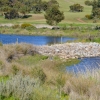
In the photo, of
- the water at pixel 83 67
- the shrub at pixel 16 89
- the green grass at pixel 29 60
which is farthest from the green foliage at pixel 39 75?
the green grass at pixel 29 60

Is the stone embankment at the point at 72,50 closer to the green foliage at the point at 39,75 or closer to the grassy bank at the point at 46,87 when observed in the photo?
the grassy bank at the point at 46,87

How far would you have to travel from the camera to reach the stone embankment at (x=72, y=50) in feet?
120

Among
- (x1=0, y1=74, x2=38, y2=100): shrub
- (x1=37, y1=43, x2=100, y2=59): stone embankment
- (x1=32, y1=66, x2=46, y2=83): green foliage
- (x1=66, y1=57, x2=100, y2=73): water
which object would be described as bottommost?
(x1=37, y1=43, x2=100, y2=59): stone embankment

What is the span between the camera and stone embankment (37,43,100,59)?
1435 inches

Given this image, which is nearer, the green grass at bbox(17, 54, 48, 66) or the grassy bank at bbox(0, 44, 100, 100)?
the grassy bank at bbox(0, 44, 100, 100)

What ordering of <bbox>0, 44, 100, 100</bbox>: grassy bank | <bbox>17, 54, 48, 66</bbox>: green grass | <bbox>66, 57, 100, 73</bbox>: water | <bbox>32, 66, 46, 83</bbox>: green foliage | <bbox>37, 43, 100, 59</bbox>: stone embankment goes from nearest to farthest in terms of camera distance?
<bbox>0, 44, 100, 100</bbox>: grassy bank → <bbox>32, 66, 46, 83</bbox>: green foliage → <bbox>66, 57, 100, 73</bbox>: water → <bbox>17, 54, 48, 66</bbox>: green grass → <bbox>37, 43, 100, 59</bbox>: stone embankment

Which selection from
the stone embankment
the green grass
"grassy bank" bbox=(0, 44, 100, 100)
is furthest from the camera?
the stone embankment

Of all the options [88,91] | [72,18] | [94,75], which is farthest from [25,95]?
[72,18]

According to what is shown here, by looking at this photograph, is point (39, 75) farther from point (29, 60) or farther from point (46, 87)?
point (29, 60)

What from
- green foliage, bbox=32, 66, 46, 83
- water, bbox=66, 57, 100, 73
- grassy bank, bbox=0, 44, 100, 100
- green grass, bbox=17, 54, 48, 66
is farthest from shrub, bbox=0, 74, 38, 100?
green grass, bbox=17, 54, 48, 66

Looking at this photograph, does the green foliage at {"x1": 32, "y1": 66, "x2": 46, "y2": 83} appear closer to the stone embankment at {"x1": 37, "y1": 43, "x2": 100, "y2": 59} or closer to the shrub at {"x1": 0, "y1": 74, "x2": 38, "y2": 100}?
the shrub at {"x1": 0, "y1": 74, "x2": 38, "y2": 100}

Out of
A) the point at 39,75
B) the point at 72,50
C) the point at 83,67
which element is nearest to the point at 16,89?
the point at 39,75

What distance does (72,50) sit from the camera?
39.7 metres

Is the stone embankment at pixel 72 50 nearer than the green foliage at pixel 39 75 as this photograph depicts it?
No
